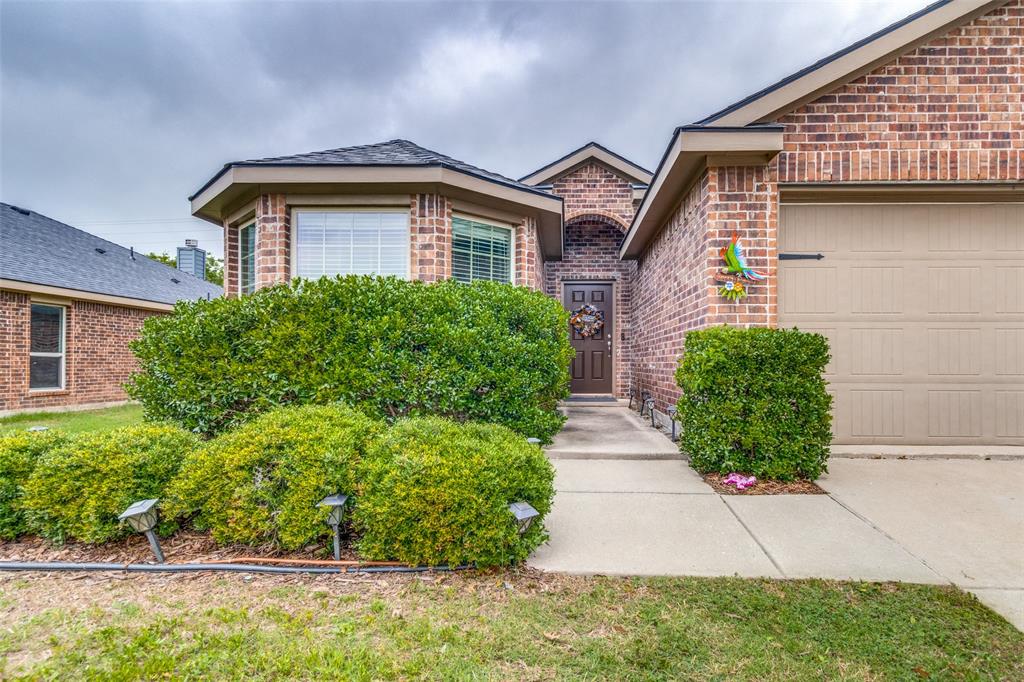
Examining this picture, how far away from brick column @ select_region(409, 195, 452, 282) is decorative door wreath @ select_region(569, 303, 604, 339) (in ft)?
14.7

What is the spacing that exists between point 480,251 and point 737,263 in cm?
330

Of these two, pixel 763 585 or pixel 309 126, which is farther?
pixel 309 126

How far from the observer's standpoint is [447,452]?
245 cm

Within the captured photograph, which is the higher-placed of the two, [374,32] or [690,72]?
[690,72]

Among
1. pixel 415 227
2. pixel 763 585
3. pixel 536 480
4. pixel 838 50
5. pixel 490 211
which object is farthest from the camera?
pixel 490 211

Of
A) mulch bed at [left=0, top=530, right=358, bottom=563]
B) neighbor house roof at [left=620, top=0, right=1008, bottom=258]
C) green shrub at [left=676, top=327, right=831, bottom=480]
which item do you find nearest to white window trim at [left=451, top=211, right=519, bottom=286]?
neighbor house roof at [left=620, top=0, right=1008, bottom=258]

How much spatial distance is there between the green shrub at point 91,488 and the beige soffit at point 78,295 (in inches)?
347

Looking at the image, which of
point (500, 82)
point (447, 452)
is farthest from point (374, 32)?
point (447, 452)

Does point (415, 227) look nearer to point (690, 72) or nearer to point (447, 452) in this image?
point (447, 452)

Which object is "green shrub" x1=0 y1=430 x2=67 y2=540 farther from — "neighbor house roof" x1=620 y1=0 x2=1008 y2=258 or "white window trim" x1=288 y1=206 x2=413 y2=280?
"neighbor house roof" x1=620 y1=0 x2=1008 y2=258

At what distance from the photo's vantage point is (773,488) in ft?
11.8

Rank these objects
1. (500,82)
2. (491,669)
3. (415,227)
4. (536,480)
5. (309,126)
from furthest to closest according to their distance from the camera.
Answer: (309,126), (500,82), (415,227), (536,480), (491,669)

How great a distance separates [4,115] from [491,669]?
19.1 meters

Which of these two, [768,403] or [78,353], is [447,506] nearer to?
[768,403]
